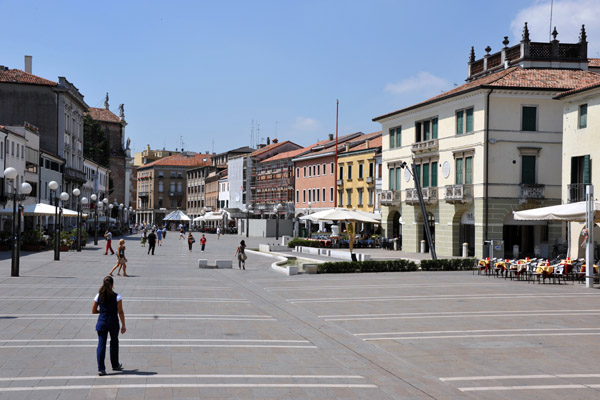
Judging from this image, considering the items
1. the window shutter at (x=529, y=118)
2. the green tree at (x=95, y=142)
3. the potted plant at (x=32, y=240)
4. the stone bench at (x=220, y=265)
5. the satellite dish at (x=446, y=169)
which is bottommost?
the stone bench at (x=220, y=265)

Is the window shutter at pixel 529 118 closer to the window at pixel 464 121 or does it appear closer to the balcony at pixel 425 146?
the window at pixel 464 121

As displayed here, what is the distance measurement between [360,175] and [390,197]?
675 inches

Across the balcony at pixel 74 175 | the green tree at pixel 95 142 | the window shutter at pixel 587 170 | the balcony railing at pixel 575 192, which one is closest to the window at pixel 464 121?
the balcony railing at pixel 575 192

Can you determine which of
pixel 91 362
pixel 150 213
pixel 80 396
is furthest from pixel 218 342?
pixel 150 213

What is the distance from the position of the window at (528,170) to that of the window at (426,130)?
293 inches

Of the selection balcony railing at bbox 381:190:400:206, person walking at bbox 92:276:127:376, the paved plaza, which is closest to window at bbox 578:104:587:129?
the paved plaza

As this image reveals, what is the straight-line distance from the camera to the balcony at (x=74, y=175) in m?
76.7

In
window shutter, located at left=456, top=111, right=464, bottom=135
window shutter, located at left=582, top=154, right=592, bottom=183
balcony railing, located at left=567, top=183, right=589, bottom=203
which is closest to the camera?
window shutter, located at left=582, top=154, right=592, bottom=183

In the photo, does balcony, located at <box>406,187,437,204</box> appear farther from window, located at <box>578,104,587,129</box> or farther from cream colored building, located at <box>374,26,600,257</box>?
window, located at <box>578,104,587,129</box>

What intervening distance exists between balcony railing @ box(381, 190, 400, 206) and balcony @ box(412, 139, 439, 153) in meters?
4.66

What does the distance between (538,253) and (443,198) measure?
7.54m

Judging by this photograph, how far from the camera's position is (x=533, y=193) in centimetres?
4434

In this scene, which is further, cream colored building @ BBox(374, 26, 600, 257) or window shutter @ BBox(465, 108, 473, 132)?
window shutter @ BBox(465, 108, 473, 132)

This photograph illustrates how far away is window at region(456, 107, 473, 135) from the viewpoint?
4598 centimetres
